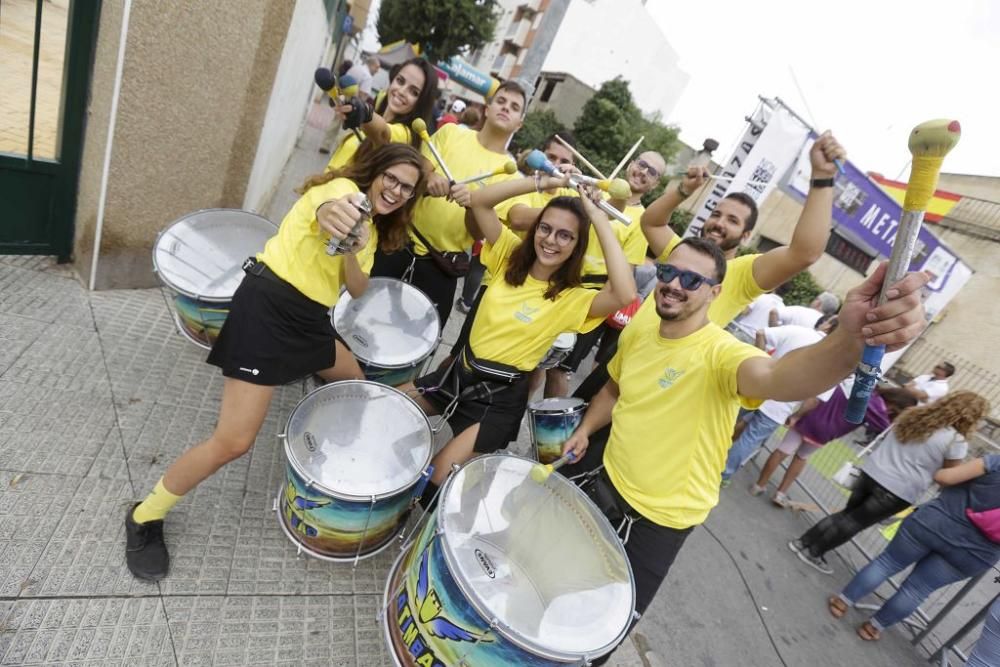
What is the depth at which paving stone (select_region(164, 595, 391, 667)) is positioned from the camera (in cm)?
182

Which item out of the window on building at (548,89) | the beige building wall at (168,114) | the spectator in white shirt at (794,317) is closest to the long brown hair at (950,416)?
the spectator in white shirt at (794,317)

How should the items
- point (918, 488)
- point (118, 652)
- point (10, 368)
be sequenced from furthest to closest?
point (918, 488) → point (10, 368) → point (118, 652)

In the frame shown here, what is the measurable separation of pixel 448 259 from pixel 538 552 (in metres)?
1.83

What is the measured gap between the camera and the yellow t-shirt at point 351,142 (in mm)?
2770

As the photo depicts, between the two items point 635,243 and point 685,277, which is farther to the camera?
point 635,243

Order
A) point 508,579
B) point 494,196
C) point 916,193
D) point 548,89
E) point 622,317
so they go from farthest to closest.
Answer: point 548,89 < point 622,317 < point 494,196 < point 508,579 < point 916,193

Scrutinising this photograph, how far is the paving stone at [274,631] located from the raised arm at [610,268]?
6.06 ft

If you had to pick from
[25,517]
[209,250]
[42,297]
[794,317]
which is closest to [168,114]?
[209,250]

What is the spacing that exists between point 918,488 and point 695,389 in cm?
294

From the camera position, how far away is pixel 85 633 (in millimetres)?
1685

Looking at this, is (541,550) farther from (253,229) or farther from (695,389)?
(253,229)

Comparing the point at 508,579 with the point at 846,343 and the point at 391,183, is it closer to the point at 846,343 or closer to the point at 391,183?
the point at 846,343

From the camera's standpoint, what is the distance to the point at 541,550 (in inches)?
77.9

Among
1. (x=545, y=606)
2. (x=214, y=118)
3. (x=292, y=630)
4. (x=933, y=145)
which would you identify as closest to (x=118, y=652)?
(x=292, y=630)
